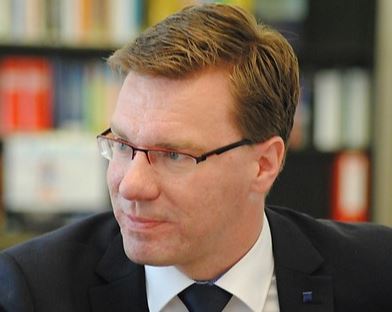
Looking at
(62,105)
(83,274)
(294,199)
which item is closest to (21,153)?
(62,105)

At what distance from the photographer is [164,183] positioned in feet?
5.06

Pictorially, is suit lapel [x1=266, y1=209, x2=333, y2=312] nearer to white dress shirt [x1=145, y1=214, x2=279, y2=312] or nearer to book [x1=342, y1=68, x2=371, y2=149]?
white dress shirt [x1=145, y1=214, x2=279, y2=312]

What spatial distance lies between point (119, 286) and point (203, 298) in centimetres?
16

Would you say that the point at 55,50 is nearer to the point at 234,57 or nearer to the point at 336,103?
the point at 336,103

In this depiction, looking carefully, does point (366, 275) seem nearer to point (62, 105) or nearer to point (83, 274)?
point (83, 274)

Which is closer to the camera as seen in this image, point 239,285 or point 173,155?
point 173,155

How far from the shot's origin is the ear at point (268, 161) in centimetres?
167

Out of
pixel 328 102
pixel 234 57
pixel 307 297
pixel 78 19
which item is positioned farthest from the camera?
pixel 328 102

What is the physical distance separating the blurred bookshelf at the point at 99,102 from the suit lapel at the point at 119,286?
161cm

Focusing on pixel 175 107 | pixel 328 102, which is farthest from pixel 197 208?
pixel 328 102

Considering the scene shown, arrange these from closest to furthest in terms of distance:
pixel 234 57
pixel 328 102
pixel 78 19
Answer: pixel 234 57 → pixel 78 19 → pixel 328 102

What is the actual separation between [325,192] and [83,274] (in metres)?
2.08

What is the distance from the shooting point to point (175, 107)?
5.07 ft

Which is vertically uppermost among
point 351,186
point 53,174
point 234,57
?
point 234,57
